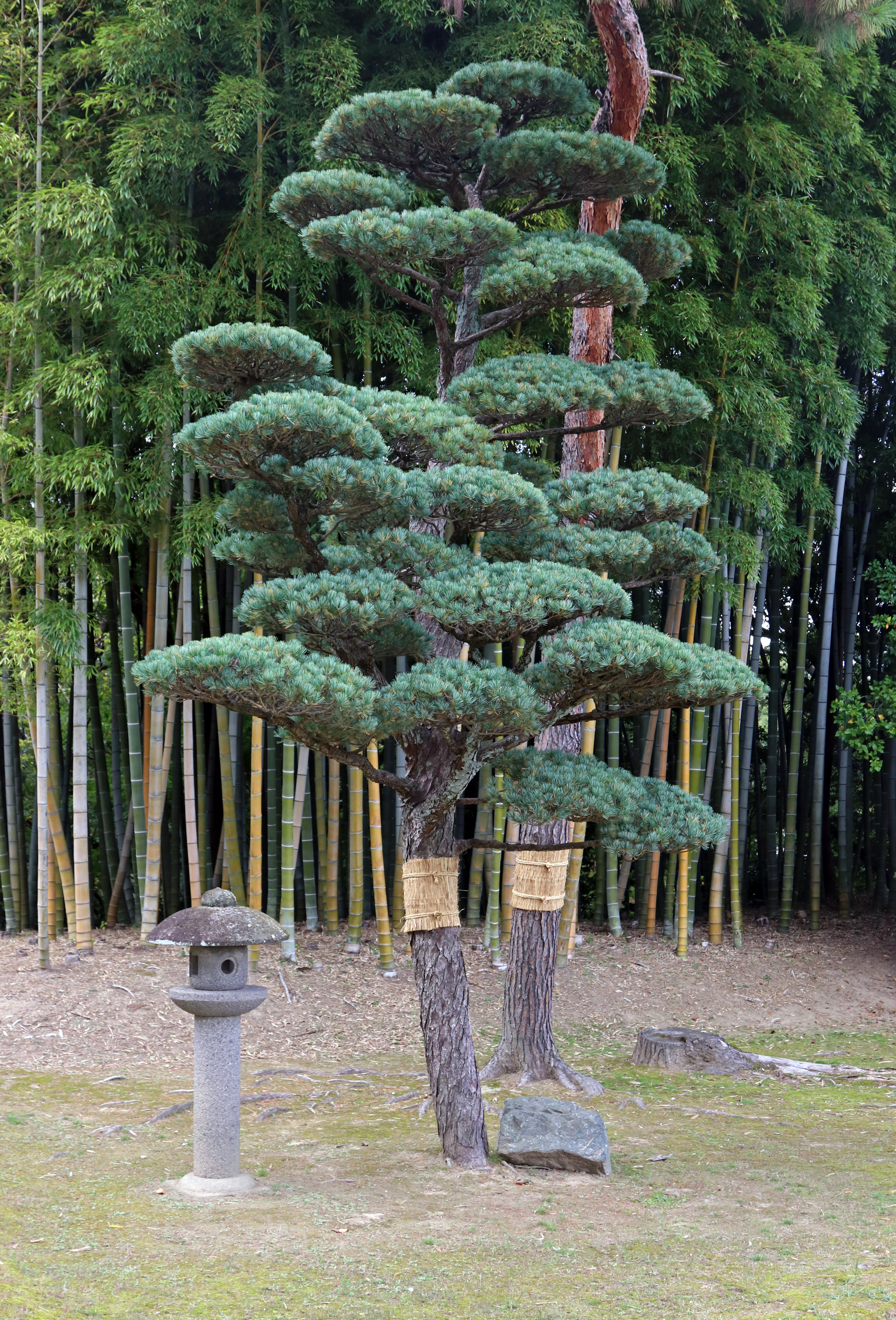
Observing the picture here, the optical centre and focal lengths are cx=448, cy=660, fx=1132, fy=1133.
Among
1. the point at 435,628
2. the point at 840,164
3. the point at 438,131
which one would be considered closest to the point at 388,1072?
the point at 435,628

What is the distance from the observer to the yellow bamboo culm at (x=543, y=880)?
4.54 meters

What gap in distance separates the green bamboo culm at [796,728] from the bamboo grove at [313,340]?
0.03 metres

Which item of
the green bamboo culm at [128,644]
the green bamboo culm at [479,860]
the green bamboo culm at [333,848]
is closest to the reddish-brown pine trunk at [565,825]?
the green bamboo culm at [479,860]

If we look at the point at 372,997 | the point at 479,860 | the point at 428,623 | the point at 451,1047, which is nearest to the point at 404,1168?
the point at 451,1047

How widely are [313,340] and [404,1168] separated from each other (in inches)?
133

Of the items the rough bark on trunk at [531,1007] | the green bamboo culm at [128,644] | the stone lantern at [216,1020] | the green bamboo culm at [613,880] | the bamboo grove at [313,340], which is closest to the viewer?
the stone lantern at [216,1020]

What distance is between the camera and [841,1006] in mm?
6863

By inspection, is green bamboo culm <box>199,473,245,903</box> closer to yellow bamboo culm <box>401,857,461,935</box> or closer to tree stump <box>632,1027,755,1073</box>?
tree stump <box>632,1027,755,1073</box>

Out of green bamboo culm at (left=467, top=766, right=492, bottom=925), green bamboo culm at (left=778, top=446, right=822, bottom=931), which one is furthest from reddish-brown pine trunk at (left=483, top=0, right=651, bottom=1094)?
green bamboo culm at (left=778, top=446, right=822, bottom=931)

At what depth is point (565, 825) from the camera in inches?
199

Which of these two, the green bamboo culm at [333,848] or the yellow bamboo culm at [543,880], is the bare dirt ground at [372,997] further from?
the yellow bamboo culm at [543,880]

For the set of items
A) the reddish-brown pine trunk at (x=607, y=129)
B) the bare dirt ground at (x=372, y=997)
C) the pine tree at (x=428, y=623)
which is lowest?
the bare dirt ground at (x=372, y=997)

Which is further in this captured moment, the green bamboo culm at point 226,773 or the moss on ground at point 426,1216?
the green bamboo culm at point 226,773

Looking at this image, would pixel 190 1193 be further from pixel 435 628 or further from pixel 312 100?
pixel 312 100
